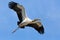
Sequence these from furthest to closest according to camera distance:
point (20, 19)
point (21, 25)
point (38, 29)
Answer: point (38, 29)
point (20, 19)
point (21, 25)

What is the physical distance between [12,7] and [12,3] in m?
0.44

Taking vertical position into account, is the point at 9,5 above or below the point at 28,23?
above

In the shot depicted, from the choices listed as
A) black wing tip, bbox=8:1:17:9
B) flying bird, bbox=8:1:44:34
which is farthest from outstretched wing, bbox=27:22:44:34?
black wing tip, bbox=8:1:17:9

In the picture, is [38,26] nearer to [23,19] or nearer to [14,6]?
[23,19]

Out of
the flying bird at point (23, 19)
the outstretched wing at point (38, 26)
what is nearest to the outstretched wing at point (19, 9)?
the flying bird at point (23, 19)

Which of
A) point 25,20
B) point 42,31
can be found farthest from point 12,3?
point 42,31

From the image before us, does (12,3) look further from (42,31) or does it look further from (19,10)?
(42,31)

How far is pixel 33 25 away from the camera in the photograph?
2909 cm

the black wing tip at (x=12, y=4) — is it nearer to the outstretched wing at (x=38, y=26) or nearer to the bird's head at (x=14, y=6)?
the bird's head at (x=14, y=6)

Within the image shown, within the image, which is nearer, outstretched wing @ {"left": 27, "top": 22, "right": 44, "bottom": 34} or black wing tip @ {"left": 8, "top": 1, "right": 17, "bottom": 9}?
black wing tip @ {"left": 8, "top": 1, "right": 17, "bottom": 9}

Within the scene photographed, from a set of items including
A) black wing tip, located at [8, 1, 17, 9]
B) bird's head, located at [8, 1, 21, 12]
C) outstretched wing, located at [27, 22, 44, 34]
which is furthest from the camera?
outstretched wing, located at [27, 22, 44, 34]

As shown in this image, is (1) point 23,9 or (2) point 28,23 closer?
(2) point 28,23

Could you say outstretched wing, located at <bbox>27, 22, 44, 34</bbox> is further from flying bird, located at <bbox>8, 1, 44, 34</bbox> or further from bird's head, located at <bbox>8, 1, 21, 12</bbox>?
bird's head, located at <bbox>8, 1, 21, 12</bbox>

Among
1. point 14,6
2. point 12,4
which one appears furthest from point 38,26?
point 12,4
